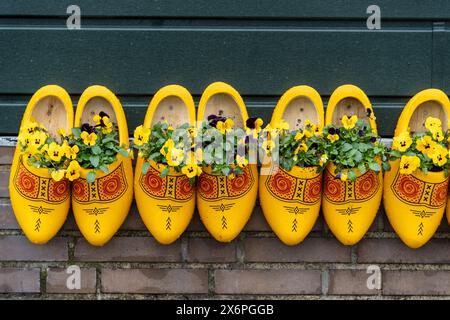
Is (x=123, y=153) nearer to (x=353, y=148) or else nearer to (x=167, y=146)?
(x=167, y=146)

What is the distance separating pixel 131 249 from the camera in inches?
102

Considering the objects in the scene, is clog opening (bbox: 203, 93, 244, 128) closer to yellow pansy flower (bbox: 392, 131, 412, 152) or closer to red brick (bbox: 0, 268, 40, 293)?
yellow pansy flower (bbox: 392, 131, 412, 152)

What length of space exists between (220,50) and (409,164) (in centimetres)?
72

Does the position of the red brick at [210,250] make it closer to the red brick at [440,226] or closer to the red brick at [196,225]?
the red brick at [196,225]

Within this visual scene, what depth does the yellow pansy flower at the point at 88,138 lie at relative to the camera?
93.6 inches

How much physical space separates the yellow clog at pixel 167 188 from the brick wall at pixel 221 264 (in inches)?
4.8

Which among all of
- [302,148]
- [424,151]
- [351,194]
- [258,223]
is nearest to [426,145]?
[424,151]

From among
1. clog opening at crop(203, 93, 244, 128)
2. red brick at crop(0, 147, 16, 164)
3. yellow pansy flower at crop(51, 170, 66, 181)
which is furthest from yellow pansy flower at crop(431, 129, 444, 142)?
red brick at crop(0, 147, 16, 164)

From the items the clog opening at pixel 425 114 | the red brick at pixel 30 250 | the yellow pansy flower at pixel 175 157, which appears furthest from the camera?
the red brick at pixel 30 250

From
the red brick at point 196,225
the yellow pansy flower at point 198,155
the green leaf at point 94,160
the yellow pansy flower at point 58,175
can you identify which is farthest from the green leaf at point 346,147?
the yellow pansy flower at point 58,175

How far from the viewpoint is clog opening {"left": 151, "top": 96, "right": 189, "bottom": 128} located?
251cm

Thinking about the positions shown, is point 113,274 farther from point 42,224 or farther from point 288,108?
point 288,108

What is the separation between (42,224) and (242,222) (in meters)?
0.64

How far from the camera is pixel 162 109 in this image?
252 cm
